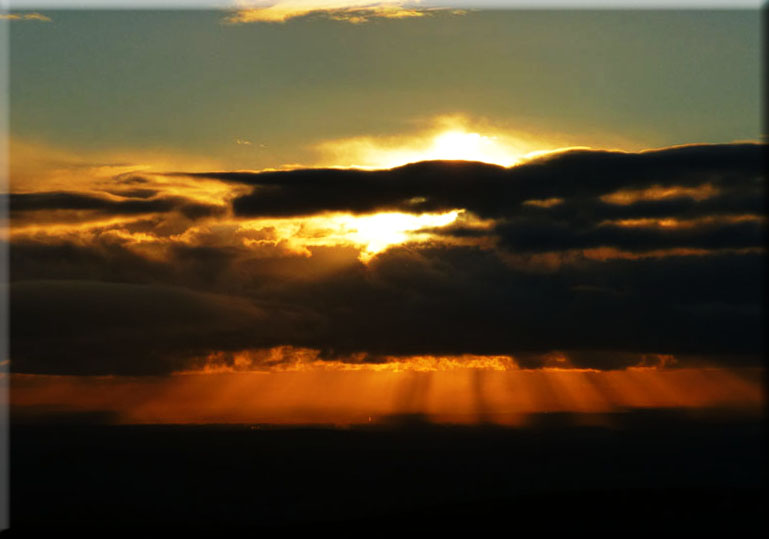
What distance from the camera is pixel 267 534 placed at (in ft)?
289

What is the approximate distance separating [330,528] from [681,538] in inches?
1434

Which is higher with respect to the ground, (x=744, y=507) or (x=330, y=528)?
(x=744, y=507)

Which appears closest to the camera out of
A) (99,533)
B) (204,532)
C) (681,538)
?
(681,538)

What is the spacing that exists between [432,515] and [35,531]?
36642 millimetres

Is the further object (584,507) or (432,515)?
(432,515)

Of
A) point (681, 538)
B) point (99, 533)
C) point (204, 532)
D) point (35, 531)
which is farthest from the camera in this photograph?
point (204, 532)

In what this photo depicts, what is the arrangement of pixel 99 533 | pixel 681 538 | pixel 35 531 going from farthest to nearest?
pixel 99 533 → pixel 35 531 → pixel 681 538

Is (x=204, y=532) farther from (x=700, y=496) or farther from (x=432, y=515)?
(x=700, y=496)

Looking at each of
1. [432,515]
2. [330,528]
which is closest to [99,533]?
[330,528]

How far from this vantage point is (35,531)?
74.4m

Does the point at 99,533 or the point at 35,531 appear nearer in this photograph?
the point at 35,531

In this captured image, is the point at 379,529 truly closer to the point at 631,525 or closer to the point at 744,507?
the point at 631,525

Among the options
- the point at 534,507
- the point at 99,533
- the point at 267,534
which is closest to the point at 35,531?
the point at 99,533

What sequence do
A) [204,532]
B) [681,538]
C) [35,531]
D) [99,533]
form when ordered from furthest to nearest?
[204,532] < [99,533] < [35,531] < [681,538]
